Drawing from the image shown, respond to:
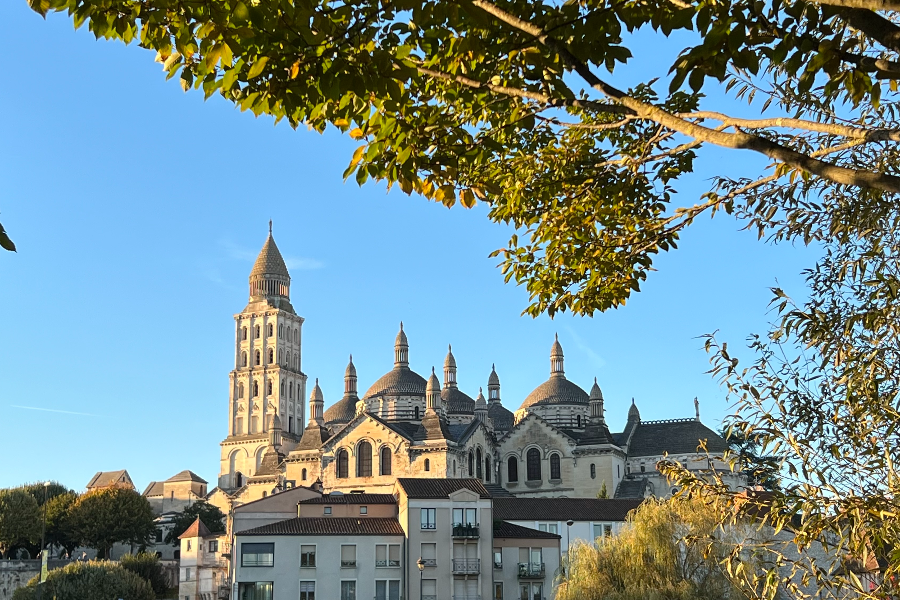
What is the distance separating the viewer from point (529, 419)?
82.2m

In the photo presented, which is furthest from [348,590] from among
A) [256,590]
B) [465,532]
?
[465,532]

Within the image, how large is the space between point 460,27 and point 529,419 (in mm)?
76214

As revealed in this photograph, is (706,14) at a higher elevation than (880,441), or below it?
higher

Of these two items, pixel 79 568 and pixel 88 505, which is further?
pixel 88 505

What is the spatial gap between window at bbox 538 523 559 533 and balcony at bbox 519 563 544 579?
4792 millimetres

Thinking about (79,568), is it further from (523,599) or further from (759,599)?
(759,599)

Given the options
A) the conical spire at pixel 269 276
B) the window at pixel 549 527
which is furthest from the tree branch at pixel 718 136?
the conical spire at pixel 269 276

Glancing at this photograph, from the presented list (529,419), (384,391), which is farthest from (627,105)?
(384,391)

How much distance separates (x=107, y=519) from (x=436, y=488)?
41273mm

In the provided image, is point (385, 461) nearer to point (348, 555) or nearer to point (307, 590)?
point (348, 555)

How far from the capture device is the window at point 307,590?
5038 centimetres

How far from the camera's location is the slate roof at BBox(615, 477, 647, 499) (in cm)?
7699

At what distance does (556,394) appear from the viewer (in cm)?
8888

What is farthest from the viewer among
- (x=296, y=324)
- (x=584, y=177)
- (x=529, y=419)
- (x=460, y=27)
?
(x=296, y=324)
